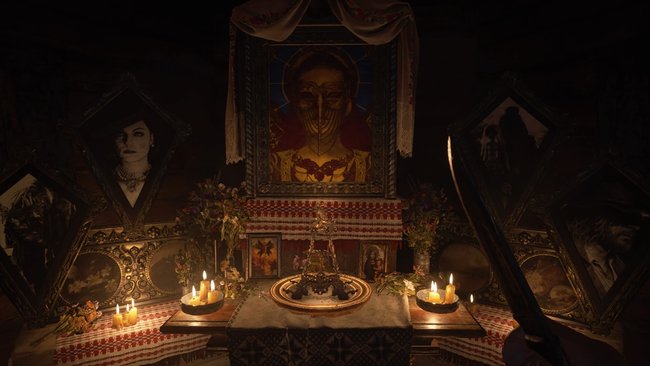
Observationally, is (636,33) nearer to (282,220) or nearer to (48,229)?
(282,220)

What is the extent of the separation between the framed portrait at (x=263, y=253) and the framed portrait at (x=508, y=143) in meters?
3.17

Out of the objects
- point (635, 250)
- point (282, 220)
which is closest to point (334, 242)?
point (282, 220)

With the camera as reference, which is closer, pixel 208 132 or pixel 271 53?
pixel 271 53

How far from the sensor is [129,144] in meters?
5.68

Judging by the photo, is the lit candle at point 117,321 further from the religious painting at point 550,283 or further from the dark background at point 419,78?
the religious painting at point 550,283

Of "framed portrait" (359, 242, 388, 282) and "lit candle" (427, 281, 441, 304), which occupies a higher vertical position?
"framed portrait" (359, 242, 388, 282)

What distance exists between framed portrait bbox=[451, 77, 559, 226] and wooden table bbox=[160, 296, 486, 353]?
1.73 m

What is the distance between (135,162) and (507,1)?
6.20m

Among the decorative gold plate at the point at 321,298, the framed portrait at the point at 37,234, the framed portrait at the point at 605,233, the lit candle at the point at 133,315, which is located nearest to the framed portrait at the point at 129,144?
the framed portrait at the point at 37,234

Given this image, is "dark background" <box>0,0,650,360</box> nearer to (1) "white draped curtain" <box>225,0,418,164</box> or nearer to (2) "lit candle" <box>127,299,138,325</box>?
(1) "white draped curtain" <box>225,0,418,164</box>

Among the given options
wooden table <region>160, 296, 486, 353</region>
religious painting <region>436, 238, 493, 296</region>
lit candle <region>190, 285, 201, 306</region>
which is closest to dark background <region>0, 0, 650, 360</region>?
religious painting <region>436, 238, 493, 296</region>

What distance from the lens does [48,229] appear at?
16.3 feet

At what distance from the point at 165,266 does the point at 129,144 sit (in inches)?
76.3

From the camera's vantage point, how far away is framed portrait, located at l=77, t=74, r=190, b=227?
543cm
